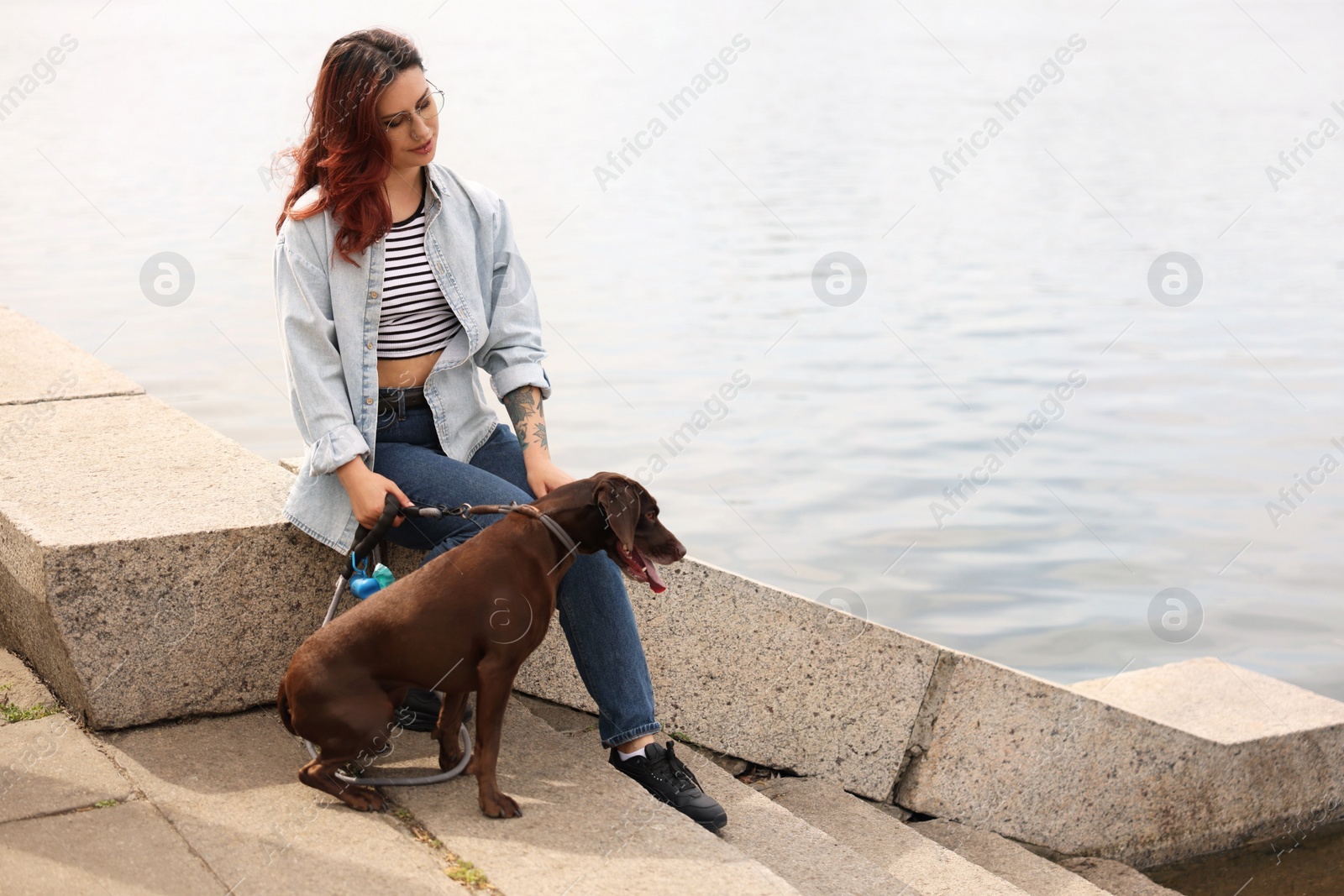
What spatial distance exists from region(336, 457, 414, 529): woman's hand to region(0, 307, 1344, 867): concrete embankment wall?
0.26 metres

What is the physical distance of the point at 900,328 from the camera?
13008mm

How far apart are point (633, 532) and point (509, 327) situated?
3.40ft

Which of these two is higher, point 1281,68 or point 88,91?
Result: point 1281,68

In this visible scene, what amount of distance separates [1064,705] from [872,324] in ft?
30.3

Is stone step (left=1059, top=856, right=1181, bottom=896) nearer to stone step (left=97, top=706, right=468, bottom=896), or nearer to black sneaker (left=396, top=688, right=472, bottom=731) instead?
black sneaker (left=396, top=688, right=472, bottom=731)

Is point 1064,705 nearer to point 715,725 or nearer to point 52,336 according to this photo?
point 715,725

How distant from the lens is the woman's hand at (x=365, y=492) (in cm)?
342

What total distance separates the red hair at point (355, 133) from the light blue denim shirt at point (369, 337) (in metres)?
0.05

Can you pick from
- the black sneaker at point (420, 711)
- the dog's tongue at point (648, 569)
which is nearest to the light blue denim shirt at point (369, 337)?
the black sneaker at point (420, 711)

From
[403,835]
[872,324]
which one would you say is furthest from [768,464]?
[403,835]

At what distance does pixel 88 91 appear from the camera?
120 feet

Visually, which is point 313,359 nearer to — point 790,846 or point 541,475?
point 541,475

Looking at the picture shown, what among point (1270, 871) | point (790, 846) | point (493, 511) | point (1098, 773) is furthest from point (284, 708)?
point (1270, 871)

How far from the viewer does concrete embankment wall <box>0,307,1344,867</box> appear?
3.42m
